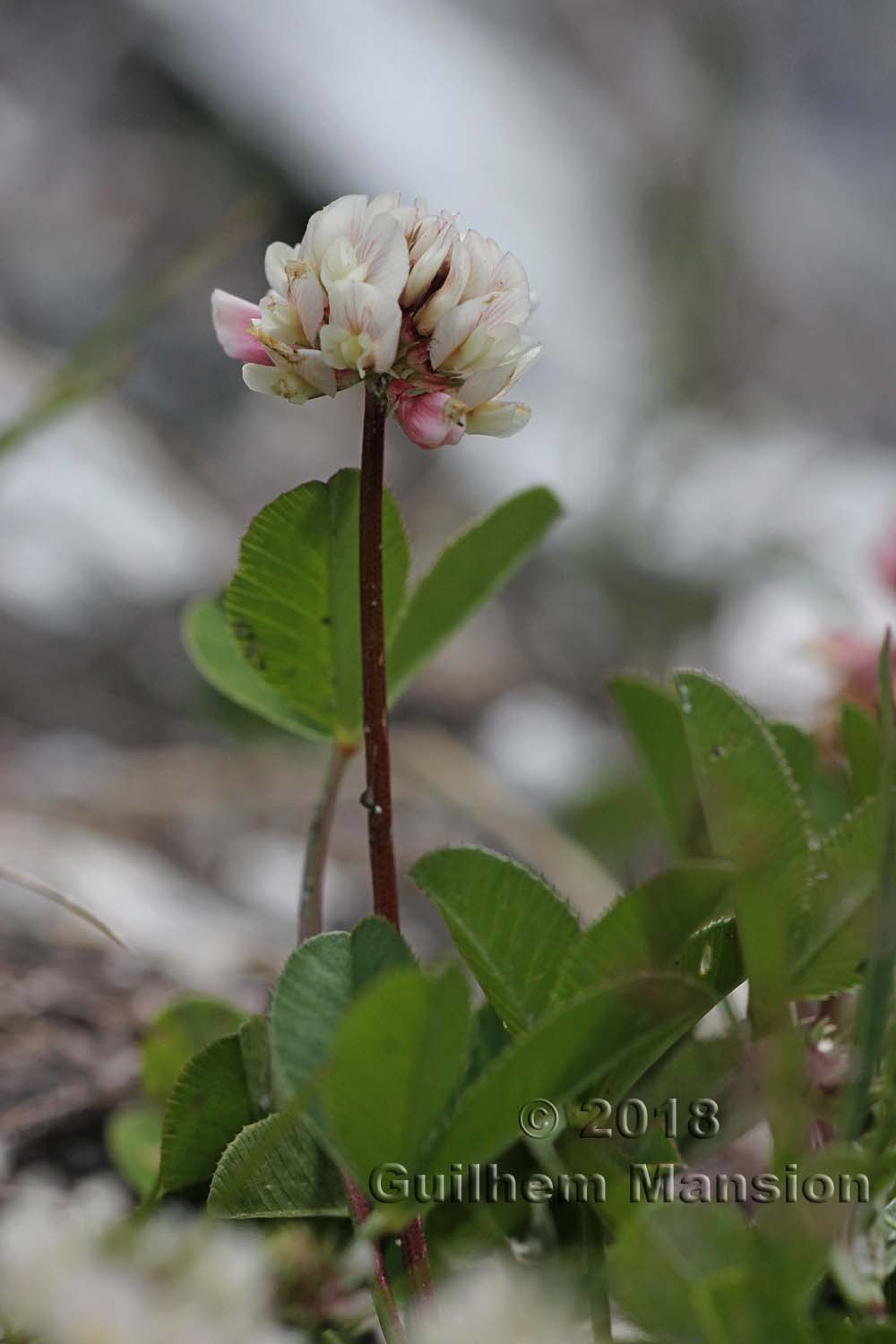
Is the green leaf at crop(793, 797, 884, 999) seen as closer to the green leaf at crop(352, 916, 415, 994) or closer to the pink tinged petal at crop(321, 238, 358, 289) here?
the green leaf at crop(352, 916, 415, 994)

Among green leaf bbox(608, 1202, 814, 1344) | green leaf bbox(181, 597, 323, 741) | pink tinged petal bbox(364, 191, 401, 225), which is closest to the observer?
green leaf bbox(608, 1202, 814, 1344)

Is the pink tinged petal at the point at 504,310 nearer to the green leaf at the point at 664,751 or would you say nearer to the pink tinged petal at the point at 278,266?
the pink tinged petal at the point at 278,266

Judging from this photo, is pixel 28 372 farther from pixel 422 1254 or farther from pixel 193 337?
pixel 422 1254

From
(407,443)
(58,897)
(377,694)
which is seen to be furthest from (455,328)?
(407,443)

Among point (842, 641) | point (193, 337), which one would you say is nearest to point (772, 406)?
Result: point (193, 337)

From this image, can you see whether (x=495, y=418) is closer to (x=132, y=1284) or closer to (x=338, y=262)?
(x=338, y=262)

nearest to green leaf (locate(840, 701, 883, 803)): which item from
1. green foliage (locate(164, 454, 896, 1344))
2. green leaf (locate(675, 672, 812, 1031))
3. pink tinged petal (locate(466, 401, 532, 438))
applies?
green foliage (locate(164, 454, 896, 1344))
